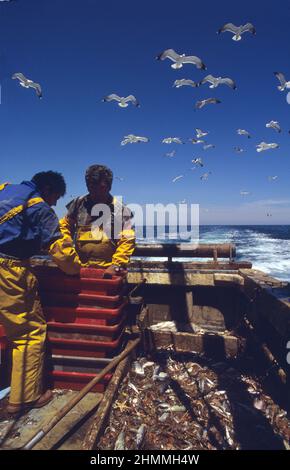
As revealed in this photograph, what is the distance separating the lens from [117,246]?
532 centimetres

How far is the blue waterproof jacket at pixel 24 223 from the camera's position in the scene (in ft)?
13.0

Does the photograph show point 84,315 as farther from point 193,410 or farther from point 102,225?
point 193,410

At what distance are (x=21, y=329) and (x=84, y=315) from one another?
0.93 metres

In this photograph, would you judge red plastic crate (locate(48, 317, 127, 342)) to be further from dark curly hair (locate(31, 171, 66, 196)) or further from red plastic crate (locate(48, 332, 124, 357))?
dark curly hair (locate(31, 171, 66, 196))

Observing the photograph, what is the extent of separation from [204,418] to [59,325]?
2.59 metres

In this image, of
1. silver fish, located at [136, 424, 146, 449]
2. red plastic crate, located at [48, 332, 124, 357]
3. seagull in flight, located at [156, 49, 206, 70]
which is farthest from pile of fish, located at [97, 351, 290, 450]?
seagull in flight, located at [156, 49, 206, 70]

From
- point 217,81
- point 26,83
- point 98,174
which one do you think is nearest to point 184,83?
point 217,81

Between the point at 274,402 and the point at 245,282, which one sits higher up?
the point at 245,282

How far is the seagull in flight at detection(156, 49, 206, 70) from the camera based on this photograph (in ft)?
50.0

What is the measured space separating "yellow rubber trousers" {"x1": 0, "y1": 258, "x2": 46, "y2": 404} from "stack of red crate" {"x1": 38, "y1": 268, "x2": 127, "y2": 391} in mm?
391

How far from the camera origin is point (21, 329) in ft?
13.3
